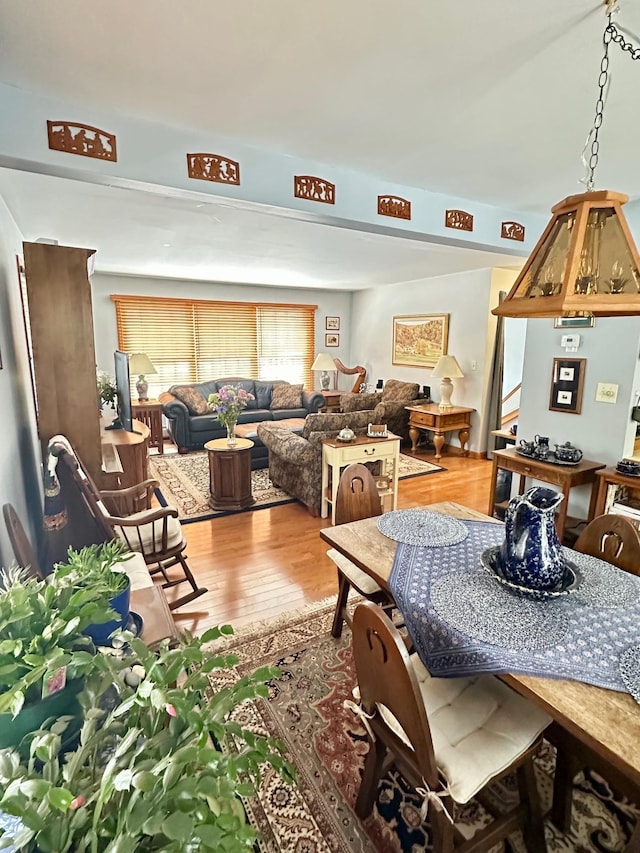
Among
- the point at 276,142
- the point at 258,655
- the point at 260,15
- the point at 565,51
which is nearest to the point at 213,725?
the point at 258,655

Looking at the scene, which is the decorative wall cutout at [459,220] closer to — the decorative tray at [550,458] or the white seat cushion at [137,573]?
the decorative tray at [550,458]

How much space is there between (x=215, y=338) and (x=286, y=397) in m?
1.54

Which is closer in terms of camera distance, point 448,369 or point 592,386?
point 592,386

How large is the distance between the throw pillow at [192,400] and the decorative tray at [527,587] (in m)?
5.00

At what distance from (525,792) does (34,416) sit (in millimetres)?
4065

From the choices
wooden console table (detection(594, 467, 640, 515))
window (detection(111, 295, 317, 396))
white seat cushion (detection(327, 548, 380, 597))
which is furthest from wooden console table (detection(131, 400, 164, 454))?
wooden console table (detection(594, 467, 640, 515))

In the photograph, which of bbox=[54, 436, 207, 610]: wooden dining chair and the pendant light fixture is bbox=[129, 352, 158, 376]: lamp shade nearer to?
bbox=[54, 436, 207, 610]: wooden dining chair

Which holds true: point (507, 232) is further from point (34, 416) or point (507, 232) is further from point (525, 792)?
point (34, 416)

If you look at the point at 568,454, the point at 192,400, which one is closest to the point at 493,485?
the point at 568,454

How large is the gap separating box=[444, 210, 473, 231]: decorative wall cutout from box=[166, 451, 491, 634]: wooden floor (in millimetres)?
2466

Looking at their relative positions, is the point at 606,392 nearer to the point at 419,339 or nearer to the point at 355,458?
the point at 355,458

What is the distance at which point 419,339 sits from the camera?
6660 millimetres

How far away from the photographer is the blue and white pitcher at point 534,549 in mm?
1477

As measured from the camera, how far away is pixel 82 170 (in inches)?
75.7
